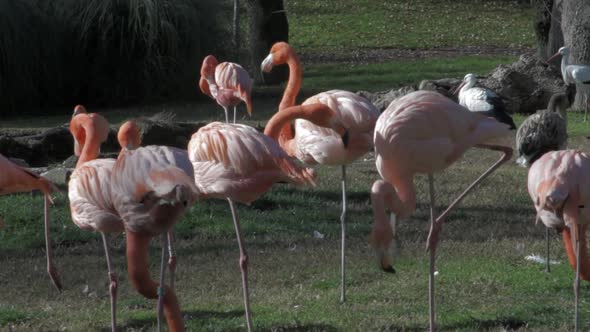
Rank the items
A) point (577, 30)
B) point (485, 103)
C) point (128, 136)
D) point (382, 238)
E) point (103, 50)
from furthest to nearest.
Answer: point (103, 50), point (577, 30), point (485, 103), point (128, 136), point (382, 238)

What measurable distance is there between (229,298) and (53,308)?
1033 millimetres

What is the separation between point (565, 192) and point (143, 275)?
77.9 inches

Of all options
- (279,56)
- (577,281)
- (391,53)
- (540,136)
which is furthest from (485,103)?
(391,53)

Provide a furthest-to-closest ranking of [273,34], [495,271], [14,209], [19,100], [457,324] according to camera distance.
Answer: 1. [273,34]
2. [19,100]
3. [14,209]
4. [495,271]
5. [457,324]

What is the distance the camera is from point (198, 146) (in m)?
5.22

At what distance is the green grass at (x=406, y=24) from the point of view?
2439cm

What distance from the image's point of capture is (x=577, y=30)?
1455 cm

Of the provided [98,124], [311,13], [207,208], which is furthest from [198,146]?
[311,13]

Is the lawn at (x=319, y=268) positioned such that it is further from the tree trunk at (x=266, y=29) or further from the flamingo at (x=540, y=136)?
the tree trunk at (x=266, y=29)

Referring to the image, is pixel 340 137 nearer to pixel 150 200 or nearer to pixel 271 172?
pixel 271 172

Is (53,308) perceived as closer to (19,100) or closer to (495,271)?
(495,271)

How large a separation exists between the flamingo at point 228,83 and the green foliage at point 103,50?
6.04 metres

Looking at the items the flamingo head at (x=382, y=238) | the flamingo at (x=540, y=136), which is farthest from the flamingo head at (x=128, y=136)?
the flamingo at (x=540, y=136)

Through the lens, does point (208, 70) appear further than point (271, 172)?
Yes
